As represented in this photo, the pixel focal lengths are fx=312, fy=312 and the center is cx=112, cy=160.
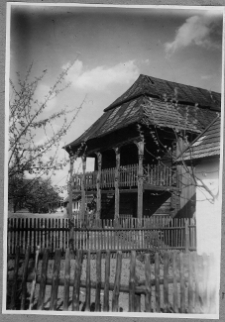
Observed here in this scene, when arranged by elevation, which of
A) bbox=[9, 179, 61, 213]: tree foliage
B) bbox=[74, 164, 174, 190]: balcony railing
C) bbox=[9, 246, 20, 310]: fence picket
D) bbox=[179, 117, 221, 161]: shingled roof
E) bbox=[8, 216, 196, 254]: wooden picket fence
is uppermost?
bbox=[179, 117, 221, 161]: shingled roof

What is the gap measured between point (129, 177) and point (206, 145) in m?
1.75

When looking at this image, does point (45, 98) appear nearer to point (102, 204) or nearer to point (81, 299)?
point (102, 204)

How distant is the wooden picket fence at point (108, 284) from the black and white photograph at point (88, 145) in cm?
2

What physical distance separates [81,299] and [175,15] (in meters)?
4.28

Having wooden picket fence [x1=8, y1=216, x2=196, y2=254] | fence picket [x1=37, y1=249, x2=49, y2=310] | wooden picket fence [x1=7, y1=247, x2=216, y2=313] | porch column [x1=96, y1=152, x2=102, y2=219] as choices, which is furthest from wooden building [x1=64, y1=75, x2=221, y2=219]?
fence picket [x1=37, y1=249, x2=49, y2=310]

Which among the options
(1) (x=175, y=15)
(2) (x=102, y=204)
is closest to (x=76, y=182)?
(2) (x=102, y=204)

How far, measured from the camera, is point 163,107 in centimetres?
503

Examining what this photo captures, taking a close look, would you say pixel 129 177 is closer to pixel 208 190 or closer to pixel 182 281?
pixel 208 190

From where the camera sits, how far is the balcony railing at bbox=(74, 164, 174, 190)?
510 centimetres

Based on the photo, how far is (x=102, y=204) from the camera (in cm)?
553

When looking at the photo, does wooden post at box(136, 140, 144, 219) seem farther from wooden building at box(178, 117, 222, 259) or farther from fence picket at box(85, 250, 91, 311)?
fence picket at box(85, 250, 91, 311)

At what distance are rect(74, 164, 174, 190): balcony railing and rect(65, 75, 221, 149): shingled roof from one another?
0.65 meters

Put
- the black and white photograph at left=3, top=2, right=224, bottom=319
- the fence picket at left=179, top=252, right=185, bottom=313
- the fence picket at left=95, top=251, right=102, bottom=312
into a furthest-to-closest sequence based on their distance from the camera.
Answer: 1. the black and white photograph at left=3, top=2, right=224, bottom=319
2. the fence picket at left=179, top=252, right=185, bottom=313
3. the fence picket at left=95, top=251, right=102, bottom=312

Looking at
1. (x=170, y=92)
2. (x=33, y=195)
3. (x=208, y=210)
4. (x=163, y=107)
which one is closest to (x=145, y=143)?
(x=163, y=107)
